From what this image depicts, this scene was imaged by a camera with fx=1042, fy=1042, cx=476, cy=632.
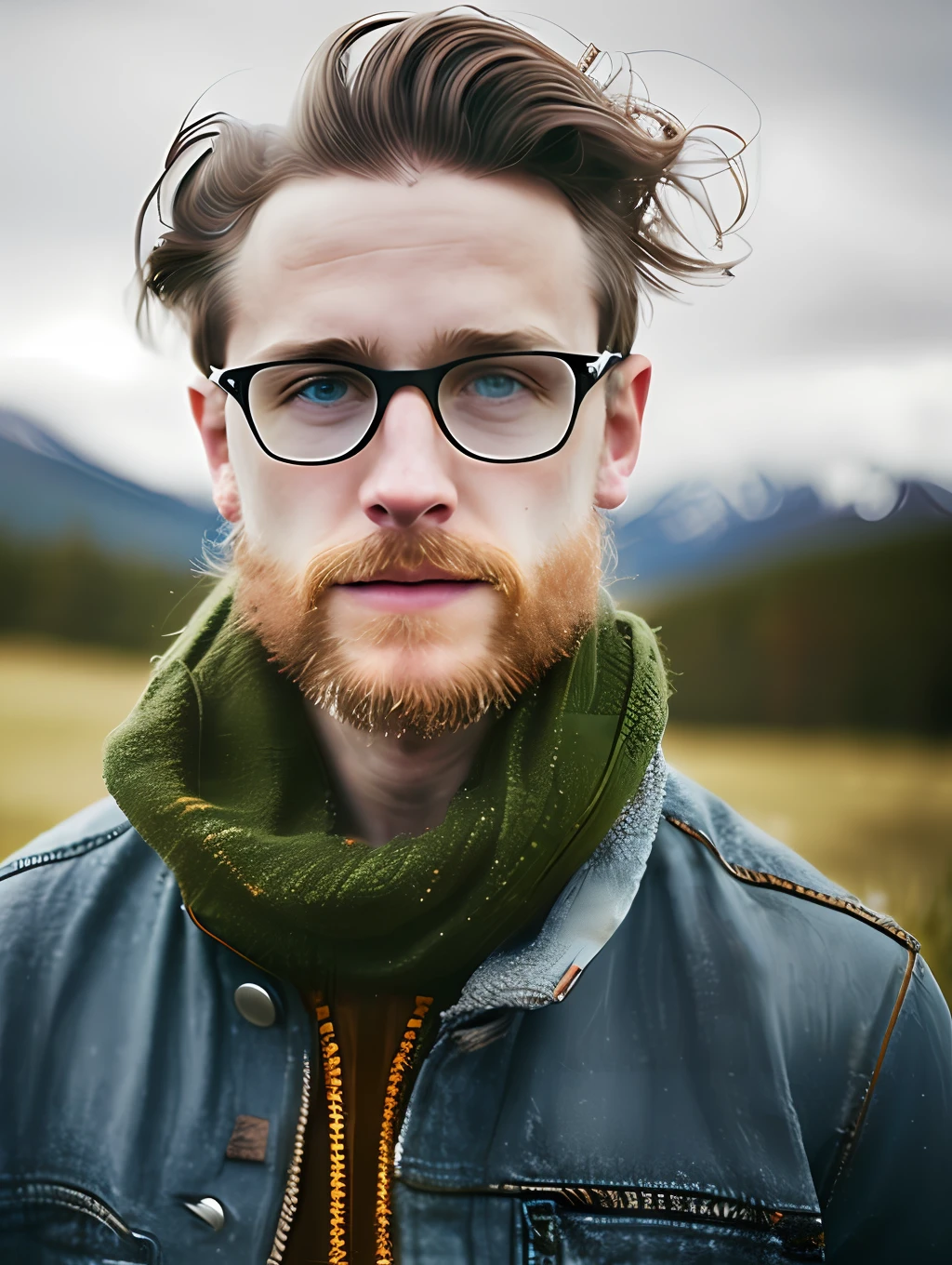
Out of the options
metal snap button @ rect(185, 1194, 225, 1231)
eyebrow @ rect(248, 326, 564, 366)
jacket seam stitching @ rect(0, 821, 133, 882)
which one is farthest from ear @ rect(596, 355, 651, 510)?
metal snap button @ rect(185, 1194, 225, 1231)

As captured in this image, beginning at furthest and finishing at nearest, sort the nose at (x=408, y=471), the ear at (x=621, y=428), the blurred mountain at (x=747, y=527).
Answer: the blurred mountain at (x=747, y=527) < the ear at (x=621, y=428) < the nose at (x=408, y=471)

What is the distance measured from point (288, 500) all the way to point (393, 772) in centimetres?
28

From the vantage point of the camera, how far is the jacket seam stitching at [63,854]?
1049 mm

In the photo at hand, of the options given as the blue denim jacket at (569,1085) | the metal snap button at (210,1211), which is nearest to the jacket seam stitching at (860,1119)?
the blue denim jacket at (569,1085)

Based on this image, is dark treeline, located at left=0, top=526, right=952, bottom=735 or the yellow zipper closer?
the yellow zipper

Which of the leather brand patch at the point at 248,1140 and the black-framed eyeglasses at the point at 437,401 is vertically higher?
the black-framed eyeglasses at the point at 437,401

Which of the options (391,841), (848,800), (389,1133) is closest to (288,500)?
(391,841)

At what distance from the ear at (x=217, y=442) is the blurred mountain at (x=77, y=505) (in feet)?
0.42

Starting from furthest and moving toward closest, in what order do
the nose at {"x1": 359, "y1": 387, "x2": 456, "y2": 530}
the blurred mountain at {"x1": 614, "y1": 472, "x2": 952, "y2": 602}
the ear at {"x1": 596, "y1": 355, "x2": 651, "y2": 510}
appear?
the blurred mountain at {"x1": 614, "y1": 472, "x2": 952, "y2": 602}
the ear at {"x1": 596, "y1": 355, "x2": 651, "y2": 510}
the nose at {"x1": 359, "y1": 387, "x2": 456, "y2": 530}

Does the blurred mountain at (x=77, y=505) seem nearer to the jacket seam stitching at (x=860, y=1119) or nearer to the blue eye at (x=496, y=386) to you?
the blue eye at (x=496, y=386)

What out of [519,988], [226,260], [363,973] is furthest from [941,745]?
[226,260]

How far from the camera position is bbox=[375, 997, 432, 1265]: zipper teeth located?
884 mm

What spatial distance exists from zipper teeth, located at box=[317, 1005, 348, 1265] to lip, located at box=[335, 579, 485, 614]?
406 millimetres

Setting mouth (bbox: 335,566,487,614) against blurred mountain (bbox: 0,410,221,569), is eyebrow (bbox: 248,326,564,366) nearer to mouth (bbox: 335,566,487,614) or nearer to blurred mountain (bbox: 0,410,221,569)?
mouth (bbox: 335,566,487,614)
